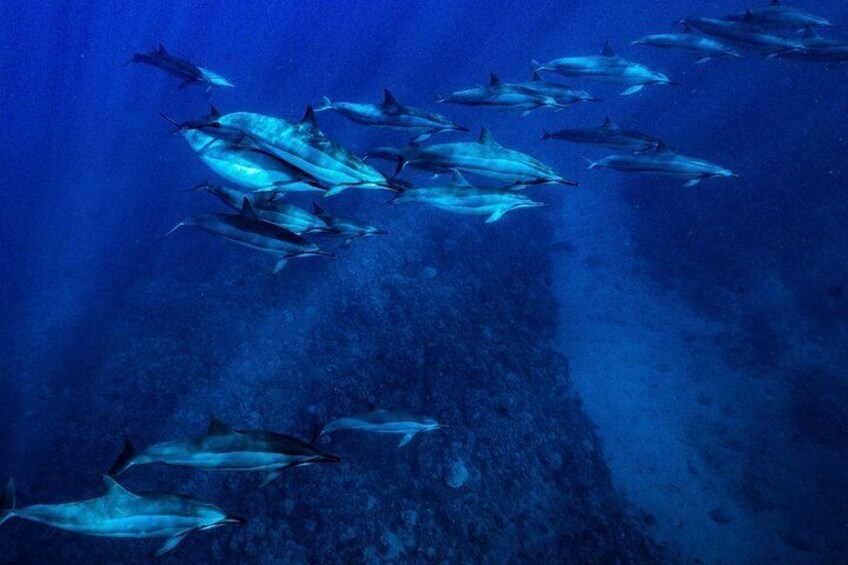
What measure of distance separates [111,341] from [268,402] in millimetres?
5832

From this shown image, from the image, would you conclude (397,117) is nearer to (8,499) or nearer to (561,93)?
(561,93)

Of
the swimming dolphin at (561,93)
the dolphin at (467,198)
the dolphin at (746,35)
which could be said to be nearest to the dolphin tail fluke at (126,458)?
the dolphin at (467,198)

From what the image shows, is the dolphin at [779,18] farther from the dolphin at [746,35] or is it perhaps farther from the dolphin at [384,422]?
the dolphin at [384,422]

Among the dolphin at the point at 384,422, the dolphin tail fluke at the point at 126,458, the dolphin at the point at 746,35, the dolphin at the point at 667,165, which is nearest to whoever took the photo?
the dolphin tail fluke at the point at 126,458

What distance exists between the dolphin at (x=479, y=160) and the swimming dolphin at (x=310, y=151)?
819 millimetres

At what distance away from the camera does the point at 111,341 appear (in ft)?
37.7

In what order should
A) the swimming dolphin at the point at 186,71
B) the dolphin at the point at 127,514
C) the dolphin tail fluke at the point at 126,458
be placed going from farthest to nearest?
the swimming dolphin at the point at 186,71
the dolphin tail fluke at the point at 126,458
the dolphin at the point at 127,514

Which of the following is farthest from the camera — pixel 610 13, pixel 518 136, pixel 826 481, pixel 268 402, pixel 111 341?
pixel 610 13

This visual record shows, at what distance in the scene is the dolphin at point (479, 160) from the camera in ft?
13.7

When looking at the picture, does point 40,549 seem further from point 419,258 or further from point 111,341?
point 419,258

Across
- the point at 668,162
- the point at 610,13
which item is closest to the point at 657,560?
the point at 668,162

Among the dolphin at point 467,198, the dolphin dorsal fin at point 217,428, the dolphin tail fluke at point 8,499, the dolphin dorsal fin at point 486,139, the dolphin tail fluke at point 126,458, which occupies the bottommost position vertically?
the dolphin tail fluke at point 8,499

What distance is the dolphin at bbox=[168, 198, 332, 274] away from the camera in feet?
14.2

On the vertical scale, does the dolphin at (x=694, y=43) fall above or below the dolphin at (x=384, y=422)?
above
